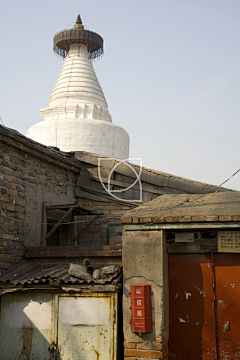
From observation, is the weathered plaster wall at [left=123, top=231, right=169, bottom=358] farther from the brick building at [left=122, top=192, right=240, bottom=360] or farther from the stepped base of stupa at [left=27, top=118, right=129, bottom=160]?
the stepped base of stupa at [left=27, top=118, right=129, bottom=160]

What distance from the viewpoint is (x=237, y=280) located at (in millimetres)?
7441

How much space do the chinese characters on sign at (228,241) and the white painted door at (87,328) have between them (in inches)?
83.3

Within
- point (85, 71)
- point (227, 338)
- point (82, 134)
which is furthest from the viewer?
point (85, 71)

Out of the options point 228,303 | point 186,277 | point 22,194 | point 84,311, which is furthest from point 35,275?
point 228,303

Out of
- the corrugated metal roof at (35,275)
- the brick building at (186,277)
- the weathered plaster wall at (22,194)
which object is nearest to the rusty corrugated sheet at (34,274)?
the corrugated metal roof at (35,275)

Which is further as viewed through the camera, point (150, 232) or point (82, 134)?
point (82, 134)

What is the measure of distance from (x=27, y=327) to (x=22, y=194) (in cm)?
304

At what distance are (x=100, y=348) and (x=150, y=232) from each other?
2.19 m

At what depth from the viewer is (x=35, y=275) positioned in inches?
341

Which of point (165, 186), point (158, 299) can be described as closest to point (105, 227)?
point (165, 186)

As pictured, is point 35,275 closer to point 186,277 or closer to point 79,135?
point 186,277

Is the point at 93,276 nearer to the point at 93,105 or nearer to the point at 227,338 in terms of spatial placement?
the point at 227,338

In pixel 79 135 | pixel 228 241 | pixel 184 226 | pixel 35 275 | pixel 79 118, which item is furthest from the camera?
pixel 79 118

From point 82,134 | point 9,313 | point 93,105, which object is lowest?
point 9,313
